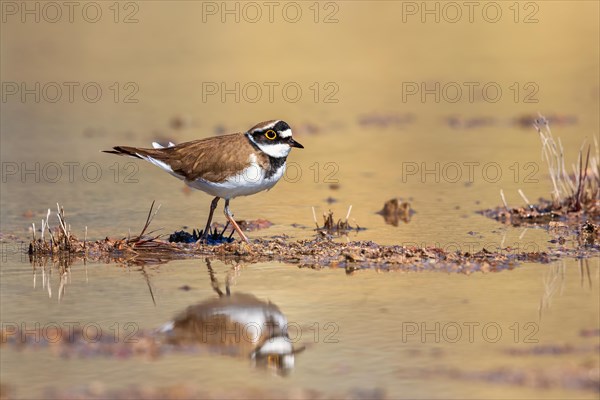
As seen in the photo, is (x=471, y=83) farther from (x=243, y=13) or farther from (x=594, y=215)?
(x=594, y=215)

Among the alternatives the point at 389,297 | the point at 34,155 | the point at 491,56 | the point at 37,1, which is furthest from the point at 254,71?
the point at 389,297

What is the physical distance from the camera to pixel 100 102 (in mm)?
24781

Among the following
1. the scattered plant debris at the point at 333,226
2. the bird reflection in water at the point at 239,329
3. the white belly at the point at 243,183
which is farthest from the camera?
the scattered plant debris at the point at 333,226

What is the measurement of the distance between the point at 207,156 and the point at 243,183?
1.84 ft

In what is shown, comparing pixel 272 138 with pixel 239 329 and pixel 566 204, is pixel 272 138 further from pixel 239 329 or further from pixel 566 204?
pixel 566 204

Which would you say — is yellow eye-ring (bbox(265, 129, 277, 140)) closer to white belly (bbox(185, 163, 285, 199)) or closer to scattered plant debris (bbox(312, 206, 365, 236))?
white belly (bbox(185, 163, 285, 199))

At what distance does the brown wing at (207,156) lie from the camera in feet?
39.8

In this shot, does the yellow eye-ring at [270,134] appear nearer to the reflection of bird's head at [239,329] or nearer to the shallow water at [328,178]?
the shallow water at [328,178]

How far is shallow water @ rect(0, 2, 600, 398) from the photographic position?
841cm

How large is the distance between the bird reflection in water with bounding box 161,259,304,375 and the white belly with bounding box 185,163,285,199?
79.9 inches

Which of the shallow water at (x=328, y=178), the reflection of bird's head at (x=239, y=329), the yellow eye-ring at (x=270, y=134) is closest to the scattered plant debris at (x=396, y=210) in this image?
A: the shallow water at (x=328, y=178)

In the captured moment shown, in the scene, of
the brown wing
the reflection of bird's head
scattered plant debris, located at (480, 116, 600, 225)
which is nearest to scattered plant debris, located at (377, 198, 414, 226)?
scattered plant debris, located at (480, 116, 600, 225)

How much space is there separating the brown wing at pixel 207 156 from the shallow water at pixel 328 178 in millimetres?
1199

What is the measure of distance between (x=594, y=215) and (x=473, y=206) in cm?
183
